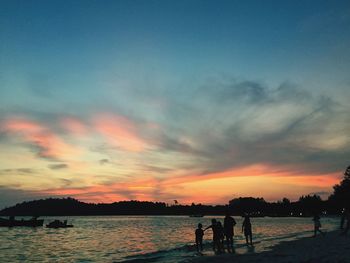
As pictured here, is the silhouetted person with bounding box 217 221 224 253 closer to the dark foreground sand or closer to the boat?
the dark foreground sand

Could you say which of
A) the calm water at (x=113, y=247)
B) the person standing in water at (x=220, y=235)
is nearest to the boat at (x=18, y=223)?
the calm water at (x=113, y=247)

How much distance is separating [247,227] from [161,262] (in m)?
8.23

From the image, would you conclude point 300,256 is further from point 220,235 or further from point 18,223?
point 18,223

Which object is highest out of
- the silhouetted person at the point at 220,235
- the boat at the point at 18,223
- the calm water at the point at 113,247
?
the boat at the point at 18,223

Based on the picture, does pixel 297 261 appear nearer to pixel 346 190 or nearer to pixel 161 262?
pixel 161 262

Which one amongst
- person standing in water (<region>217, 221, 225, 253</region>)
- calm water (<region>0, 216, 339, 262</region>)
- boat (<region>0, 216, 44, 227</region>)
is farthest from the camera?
boat (<region>0, 216, 44, 227</region>)

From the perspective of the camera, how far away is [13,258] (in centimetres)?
3916

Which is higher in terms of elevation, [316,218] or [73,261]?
[316,218]

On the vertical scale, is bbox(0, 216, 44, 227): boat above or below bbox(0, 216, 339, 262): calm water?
above

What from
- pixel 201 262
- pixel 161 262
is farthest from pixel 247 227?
pixel 201 262

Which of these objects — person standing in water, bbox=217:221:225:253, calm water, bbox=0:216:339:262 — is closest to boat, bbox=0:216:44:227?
calm water, bbox=0:216:339:262

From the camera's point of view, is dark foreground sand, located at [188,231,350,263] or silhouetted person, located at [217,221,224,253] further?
silhouetted person, located at [217,221,224,253]

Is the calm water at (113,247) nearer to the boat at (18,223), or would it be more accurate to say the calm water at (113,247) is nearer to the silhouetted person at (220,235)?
the silhouetted person at (220,235)

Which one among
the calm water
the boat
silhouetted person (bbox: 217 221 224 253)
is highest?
the boat
